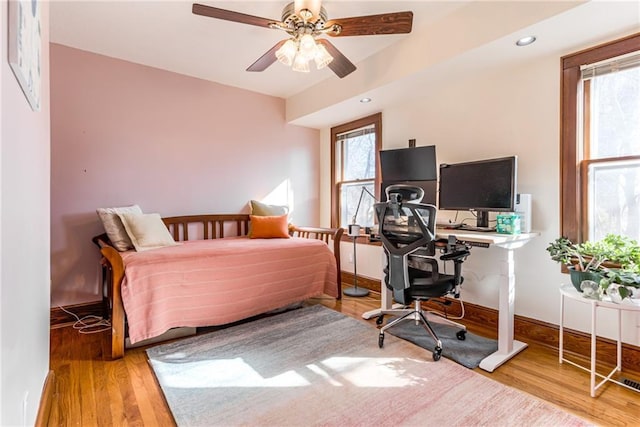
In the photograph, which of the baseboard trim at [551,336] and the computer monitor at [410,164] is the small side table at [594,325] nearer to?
the baseboard trim at [551,336]

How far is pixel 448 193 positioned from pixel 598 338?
138 cm

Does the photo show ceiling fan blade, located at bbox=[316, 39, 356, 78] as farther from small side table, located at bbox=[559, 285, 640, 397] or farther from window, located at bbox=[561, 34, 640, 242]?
small side table, located at bbox=[559, 285, 640, 397]

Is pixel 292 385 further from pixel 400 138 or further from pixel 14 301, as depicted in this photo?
pixel 400 138

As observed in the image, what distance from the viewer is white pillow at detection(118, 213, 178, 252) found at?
2.54m

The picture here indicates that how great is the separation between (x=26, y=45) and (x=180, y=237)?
8.27 ft

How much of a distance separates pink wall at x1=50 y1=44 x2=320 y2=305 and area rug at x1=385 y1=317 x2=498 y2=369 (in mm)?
2334

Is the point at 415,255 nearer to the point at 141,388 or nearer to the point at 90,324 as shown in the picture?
the point at 141,388

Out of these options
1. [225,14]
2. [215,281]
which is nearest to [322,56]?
[225,14]

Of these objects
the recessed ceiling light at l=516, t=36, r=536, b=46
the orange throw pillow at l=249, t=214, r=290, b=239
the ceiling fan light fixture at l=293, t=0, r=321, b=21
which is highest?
the ceiling fan light fixture at l=293, t=0, r=321, b=21

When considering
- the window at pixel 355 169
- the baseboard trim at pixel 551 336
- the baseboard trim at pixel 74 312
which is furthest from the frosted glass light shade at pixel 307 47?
the baseboard trim at pixel 74 312

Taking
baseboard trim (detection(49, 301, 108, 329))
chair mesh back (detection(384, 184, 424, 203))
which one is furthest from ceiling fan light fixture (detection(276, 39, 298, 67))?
baseboard trim (detection(49, 301, 108, 329))

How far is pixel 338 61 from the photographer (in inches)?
88.9

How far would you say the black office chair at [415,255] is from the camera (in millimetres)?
2057

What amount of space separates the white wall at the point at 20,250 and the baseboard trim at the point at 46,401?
6 centimetres
